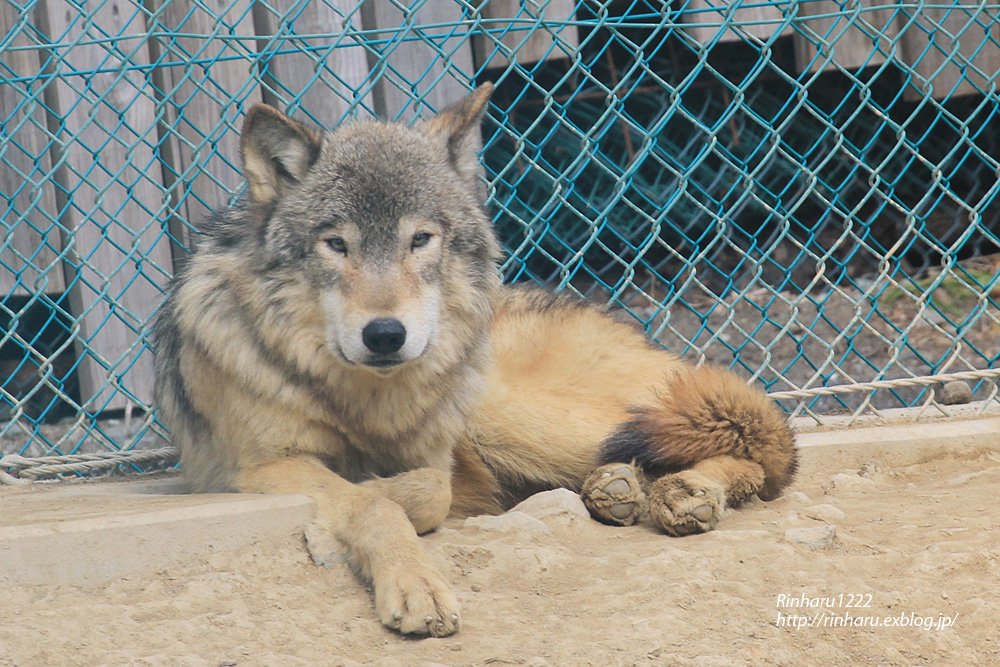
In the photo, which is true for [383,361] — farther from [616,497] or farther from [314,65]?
[314,65]

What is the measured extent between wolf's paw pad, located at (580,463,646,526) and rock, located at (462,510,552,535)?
0.23 meters

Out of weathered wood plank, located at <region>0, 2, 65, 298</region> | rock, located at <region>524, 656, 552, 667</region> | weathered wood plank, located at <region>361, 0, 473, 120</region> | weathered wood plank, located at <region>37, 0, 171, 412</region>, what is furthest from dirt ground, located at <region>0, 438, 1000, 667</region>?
weathered wood plank, located at <region>0, 2, 65, 298</region>

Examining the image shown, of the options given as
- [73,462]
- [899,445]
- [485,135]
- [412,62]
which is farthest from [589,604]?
[485,135]

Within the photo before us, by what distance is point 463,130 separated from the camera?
9.88ft

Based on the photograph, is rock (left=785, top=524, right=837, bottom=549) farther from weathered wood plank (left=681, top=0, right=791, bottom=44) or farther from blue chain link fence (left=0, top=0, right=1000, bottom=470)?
weathered wood plank (left=681, top=0, right=791, bottom=44)

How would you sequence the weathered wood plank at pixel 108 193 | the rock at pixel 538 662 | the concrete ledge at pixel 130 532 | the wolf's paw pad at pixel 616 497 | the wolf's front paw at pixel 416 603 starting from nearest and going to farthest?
the rock at pixel 538 662 < the wolf's front paw at pixel 416 603 < the concrete ledge at pixel 130 532 < the wolf's paw pad at pixel 616 497 < the weathered wood plank at pixel 108 193

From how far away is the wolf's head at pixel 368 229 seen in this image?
254 cm

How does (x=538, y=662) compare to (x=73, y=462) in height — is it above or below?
above

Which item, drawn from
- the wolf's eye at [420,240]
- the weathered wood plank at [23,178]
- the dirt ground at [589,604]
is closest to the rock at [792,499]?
the dirt ground at [589,604]

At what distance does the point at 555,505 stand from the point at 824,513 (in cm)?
82

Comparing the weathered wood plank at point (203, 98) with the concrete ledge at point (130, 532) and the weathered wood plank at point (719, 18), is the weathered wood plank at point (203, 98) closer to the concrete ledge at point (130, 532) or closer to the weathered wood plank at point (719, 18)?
the concrete ledge at point (130, 532)

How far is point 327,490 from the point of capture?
8.48 feet

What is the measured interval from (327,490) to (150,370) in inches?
74.9

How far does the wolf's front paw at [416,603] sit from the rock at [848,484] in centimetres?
174
